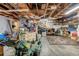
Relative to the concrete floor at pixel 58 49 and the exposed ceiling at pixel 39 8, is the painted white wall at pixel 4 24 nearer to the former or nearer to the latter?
the exposed ceiling at pixel 39 8

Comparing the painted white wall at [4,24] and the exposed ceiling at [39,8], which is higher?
the exposed ceiling at [39,8]

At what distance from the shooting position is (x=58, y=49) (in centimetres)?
228

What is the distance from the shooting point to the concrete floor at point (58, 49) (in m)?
2.27

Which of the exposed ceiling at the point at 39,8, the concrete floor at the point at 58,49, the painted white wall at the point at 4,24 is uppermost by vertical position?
the exposed ceiling at the point at 39,8

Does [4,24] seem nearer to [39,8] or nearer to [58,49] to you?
[39,8]

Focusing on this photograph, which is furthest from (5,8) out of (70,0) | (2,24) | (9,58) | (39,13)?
(70,0)

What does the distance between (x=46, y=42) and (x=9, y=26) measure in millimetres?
514

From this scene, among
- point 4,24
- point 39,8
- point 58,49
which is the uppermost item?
point 39,8

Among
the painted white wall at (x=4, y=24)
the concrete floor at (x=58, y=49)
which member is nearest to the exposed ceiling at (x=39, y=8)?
the painted white wall at (x=4, y=24)

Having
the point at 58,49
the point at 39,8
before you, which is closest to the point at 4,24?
the point at 39,8

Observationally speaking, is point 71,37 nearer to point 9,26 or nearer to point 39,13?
point 39,13

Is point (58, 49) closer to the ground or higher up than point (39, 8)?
closer to the ground

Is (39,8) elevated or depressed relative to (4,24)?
elevated

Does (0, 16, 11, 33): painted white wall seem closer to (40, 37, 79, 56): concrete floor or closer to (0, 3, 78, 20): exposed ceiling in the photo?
(0, 3, 78, 20): exposed ceiling
